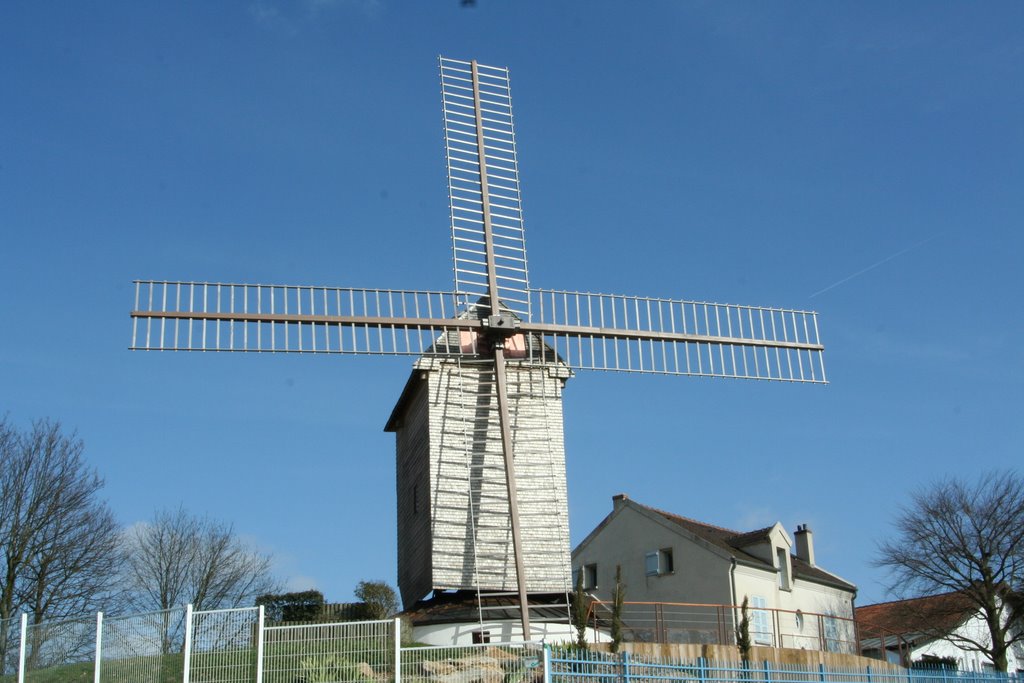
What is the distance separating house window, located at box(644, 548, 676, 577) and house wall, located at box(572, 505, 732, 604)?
0.13m

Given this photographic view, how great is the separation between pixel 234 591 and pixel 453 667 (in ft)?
87.2

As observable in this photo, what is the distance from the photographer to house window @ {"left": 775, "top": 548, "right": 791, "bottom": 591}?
3525 cm

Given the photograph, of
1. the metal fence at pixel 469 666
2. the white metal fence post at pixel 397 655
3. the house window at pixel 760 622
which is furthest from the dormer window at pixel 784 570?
the white metal fence post at pixel 397 655

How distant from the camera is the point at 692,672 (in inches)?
792

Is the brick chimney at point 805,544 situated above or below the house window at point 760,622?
above

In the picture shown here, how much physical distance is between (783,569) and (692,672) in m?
16.4

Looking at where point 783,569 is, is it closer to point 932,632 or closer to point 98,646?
point 932,632

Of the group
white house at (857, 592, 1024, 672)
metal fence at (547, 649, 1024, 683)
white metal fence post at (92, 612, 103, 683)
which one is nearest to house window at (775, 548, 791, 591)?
white house at (857, 592, 1024, 672)

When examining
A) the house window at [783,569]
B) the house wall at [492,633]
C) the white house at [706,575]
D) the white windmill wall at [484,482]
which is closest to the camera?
the house wall at [492,633]

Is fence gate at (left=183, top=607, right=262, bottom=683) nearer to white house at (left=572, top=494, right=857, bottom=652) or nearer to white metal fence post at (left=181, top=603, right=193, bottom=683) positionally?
white metal fence post at (left=181, top=603, right=193, bottom=683)

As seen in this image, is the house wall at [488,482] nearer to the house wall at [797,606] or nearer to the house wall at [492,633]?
the house wall at [492,633]

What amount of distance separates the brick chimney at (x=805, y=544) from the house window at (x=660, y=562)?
8.35 meters

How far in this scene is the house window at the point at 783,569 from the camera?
35.2 meters

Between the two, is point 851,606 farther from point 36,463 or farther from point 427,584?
point 36,463
